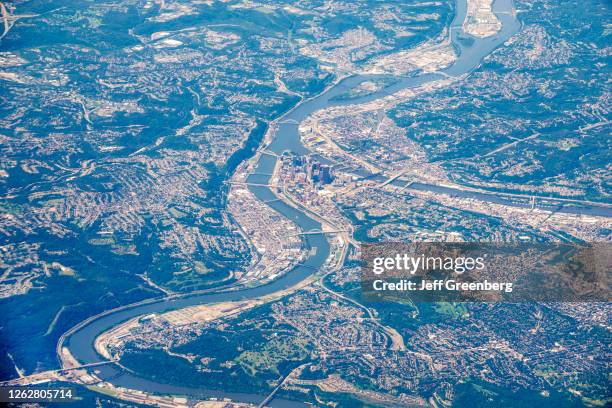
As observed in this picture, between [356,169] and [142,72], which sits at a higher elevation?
[142,72]

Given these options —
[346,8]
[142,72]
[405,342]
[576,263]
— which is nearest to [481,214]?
[576,263]

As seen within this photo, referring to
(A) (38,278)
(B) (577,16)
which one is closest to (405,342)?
(A) (38,278)

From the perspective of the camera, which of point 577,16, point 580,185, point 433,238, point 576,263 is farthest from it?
point 577,16

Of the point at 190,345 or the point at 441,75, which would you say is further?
the point at 441,75

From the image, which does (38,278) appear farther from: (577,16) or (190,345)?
(577,16)

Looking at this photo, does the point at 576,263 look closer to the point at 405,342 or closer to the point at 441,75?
the point at 405,342

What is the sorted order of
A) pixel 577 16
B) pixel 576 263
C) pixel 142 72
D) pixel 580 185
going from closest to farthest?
pixel 576 263
pixel 580 185
pixel 142 72
pixel 577 16
